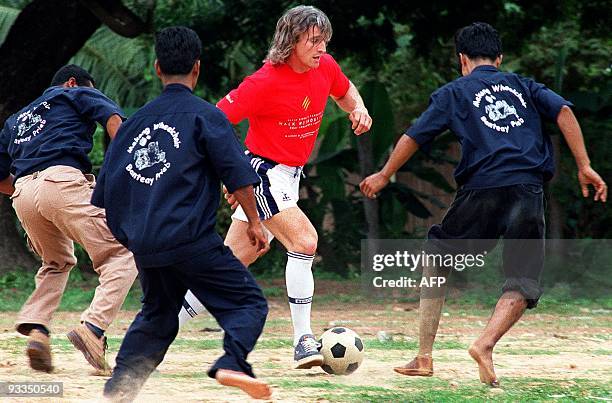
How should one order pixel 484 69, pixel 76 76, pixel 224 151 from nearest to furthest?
pixel 224 151
pixel 484 69
pixel 76 76

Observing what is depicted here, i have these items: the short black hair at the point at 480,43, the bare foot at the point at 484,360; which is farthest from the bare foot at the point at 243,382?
the short black hair at the point at 480,43

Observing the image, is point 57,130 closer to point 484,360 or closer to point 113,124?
A: point 113,124

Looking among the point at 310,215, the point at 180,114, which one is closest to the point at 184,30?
the point at 180,114

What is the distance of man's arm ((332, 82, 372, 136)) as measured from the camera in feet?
24.1

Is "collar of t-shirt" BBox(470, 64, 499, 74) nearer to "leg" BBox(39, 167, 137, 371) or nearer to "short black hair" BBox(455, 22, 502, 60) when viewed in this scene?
"short black hair" BBox(455, 22, 502, 60)

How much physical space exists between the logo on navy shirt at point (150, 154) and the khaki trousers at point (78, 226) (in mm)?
1752

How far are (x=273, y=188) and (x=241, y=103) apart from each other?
552 mm

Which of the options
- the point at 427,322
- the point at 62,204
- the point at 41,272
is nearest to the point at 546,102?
the point at 427,322

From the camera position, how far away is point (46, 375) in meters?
6.78

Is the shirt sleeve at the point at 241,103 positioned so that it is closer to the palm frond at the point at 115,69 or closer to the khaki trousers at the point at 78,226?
the khaki trousers at the point at 78,226

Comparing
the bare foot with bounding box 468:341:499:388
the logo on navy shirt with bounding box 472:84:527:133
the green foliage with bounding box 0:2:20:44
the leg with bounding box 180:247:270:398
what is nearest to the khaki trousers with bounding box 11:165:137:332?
the leg with bounding box 180:247:270:398

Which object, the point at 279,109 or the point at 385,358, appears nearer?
the point at 279,109

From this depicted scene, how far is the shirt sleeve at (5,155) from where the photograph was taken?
7.29m

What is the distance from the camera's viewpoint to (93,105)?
22.8 ft
